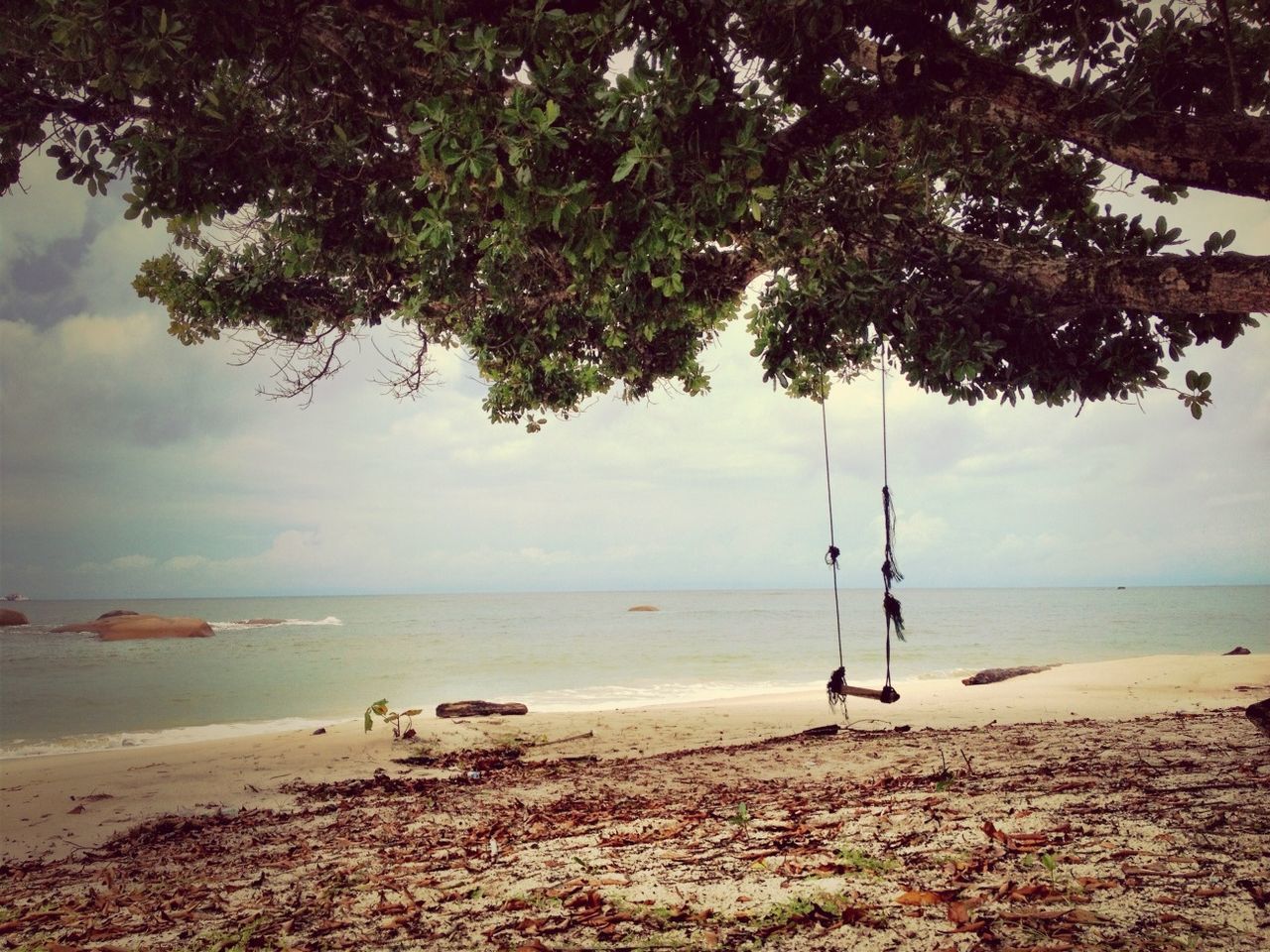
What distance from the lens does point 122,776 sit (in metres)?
6.61

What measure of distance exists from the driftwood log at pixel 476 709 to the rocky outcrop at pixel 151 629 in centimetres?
2600

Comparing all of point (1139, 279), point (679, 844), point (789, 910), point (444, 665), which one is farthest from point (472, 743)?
point (444, 665)

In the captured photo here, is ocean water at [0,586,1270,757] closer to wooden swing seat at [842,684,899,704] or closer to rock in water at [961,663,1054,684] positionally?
rock in water at [961,663,1054,684]

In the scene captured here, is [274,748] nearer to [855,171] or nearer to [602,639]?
[855,171]

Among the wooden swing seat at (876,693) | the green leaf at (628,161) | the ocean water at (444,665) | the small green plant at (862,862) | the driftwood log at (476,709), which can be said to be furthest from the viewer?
the ocean water at (444,665)

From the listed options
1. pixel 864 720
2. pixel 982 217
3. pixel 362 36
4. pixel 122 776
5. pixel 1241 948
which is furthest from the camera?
pixel 864 720

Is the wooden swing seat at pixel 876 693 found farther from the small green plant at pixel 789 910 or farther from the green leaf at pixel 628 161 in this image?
the green leaf at pixel 628 161

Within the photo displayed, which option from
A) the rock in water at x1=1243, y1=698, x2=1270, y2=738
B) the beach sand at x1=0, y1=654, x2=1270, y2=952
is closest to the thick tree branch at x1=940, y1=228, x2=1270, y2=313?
the rock in water at x1=1243, y1=698, x2=1270, y2=738

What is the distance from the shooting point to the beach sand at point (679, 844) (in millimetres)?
2326

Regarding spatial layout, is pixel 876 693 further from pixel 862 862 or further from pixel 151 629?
pixel 151 629

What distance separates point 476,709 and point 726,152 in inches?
324

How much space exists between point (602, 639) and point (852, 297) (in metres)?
27.2

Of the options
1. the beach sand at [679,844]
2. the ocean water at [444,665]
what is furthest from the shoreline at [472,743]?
the ocean water at [444,665]

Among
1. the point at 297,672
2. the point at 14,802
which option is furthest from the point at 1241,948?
the point at 297,672
